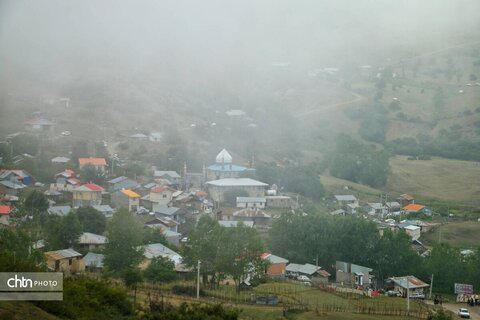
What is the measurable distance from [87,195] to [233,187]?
7.66 meters

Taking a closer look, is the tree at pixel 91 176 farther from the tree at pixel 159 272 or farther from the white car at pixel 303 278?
the tree at pixel 159 272

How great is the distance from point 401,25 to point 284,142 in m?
58.5

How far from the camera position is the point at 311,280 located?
2477 centimetres

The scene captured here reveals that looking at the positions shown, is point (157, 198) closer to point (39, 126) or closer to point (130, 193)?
point (130, 193)

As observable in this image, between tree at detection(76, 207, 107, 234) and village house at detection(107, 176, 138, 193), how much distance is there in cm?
713

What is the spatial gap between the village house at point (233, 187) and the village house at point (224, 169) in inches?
57.7

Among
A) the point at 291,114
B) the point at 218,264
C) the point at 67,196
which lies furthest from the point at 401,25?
the point at 218,264

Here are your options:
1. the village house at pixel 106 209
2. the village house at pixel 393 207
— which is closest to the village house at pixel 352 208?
the village house at pixel 393 207

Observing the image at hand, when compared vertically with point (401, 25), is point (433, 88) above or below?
below

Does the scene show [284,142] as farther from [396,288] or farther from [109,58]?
[396,288]

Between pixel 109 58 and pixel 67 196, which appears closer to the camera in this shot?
pixel 67 196

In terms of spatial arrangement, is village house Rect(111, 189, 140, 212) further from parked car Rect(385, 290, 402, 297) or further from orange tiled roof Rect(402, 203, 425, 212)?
orange tiled roof Rect(402, 203, 425, 212)

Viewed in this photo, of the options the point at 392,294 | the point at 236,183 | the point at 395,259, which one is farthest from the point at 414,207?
the point at 392,294

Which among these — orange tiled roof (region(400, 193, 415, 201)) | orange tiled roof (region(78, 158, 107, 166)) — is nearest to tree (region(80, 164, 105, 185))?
orange tiled roof (region(78, 158, 107, 166))
